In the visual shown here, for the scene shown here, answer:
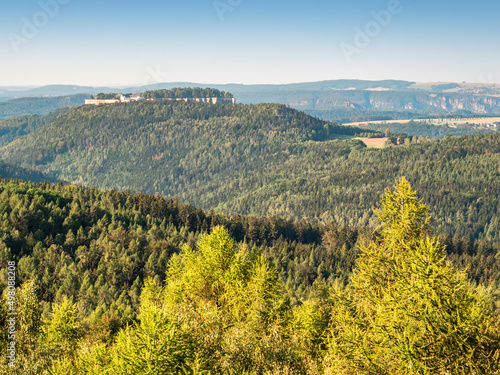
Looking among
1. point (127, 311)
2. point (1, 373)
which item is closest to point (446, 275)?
point (1, 373)

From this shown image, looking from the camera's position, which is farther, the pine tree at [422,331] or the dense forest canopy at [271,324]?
the dense forest canopy at [271,324]

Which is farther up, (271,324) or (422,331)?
(422,331)

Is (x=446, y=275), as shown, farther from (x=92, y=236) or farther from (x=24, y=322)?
(x=92, y=236)

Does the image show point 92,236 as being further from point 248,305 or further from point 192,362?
point 192,362

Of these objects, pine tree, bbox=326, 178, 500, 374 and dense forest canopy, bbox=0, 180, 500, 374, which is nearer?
pine tree, bbox=326, 178, 500, 374

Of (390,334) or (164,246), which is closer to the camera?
(390,334)

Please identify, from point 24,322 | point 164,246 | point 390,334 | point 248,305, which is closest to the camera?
point 390,334

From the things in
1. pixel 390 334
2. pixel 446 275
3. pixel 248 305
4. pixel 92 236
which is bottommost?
pixel 92 236

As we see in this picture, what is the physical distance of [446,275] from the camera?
35.0 m

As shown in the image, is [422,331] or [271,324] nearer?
[422,331]

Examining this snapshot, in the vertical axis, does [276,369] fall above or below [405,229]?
below

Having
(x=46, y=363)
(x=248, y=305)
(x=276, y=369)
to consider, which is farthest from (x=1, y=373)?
(x=248, y=305)

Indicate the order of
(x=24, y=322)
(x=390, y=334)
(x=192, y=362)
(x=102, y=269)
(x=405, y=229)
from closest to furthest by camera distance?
(x=390, y=334)
(x=192, y=362)
(x=405, y=229)
(x=24, y=322)
(x=102, y=269)

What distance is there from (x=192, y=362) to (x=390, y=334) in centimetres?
1538
